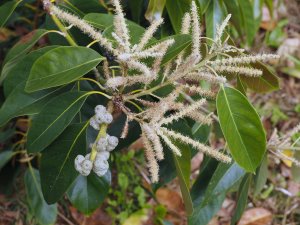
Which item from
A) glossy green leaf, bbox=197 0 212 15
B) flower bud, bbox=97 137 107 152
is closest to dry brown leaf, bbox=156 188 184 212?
glossy green leaf, bbox=197 0 212 15

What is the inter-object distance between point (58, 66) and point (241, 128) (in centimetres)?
41

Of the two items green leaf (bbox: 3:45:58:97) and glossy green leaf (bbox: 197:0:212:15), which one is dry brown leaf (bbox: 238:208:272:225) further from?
green leaf (bbox: 3:45:58:97)

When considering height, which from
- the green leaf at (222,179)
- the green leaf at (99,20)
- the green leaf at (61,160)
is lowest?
the green leaf at (222,179)

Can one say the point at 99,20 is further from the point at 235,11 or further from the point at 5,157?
the point at 5,157

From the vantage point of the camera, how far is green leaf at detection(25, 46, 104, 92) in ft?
3.00

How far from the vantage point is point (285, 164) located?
237 centimetres

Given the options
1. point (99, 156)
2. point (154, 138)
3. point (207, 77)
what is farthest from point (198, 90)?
point (99, 156)

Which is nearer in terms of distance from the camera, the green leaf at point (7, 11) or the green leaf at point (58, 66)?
the green leaf at point (58, 66)

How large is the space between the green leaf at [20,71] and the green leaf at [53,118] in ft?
0.39

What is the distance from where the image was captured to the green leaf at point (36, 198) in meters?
1.58

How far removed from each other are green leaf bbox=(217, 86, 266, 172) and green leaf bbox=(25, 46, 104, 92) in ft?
0.95

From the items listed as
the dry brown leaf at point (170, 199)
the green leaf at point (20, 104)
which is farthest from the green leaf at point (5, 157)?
the dry brown leaf at point (170, 199)

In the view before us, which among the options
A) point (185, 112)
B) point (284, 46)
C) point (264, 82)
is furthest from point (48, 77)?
point (284, 46)

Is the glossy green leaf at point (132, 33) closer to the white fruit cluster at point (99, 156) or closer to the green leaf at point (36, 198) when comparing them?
the white fruit cluster at point (99, 156)
